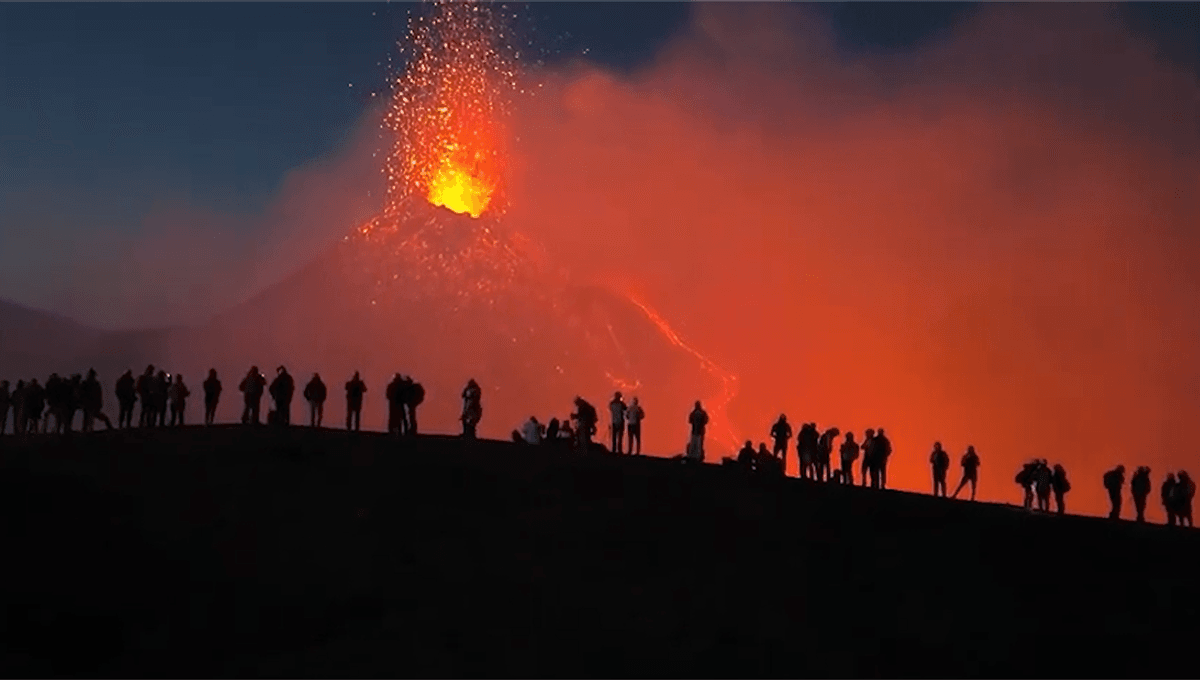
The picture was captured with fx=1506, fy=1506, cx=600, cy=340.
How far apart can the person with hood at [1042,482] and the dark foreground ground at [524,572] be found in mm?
3668

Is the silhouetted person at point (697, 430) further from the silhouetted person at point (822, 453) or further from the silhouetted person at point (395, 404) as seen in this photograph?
the silhouetted person at point (395, 404)

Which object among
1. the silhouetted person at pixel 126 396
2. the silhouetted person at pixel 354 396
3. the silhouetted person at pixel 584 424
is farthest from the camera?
the silhouetted person at pixel 126 396

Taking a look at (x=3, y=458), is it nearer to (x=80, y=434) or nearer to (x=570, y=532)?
(x=80, y=434)

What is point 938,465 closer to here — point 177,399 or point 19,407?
point 177,399

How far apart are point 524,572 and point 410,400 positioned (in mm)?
11438

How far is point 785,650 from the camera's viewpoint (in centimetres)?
2531

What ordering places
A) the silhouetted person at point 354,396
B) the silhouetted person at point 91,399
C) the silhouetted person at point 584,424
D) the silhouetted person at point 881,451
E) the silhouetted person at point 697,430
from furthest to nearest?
the silhouetted person at point 91,399, the silhouetted person at point 697,430, the silhouetted person at point 354,396, the silhouetted person at point 584,424, the silhouetted person at point 881,451

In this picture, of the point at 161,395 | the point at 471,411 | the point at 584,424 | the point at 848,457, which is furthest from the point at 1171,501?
the point at 161,395

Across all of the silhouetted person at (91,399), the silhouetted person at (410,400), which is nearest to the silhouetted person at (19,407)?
the silhouetted person at (91,399)

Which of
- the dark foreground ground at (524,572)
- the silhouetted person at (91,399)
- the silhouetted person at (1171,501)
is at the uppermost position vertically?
the silhouetted person at (91,399)

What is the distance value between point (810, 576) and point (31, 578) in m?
13.9

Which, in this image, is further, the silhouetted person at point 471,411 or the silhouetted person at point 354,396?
the silhouetted person at point 471,411

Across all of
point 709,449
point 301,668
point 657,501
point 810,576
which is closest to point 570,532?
point 657,501

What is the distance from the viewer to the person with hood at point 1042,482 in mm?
37625
